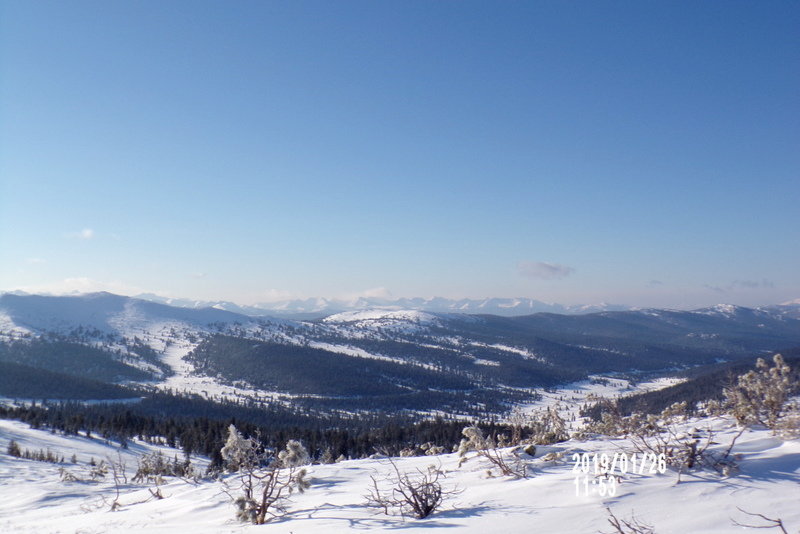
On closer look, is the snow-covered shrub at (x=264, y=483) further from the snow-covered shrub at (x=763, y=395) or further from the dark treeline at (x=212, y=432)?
the snow-covered shrub at (x=763, y=395)

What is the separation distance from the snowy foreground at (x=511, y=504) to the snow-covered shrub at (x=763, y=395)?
39cm

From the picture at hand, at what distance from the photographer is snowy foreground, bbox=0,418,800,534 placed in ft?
19.0

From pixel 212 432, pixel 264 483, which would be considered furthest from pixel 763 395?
pixel 212 432

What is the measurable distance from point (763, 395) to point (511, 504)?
685 cm

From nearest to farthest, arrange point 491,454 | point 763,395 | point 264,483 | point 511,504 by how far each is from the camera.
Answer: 1. point 511,504
2. point 264,483
3. point 763,395
4. point 491,454

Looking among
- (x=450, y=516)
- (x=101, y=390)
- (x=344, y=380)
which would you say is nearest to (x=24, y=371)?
(x=101, y=390)

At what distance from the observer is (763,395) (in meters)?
9.55

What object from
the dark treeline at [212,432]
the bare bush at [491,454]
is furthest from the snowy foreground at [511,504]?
the dark treeline at [212,432]

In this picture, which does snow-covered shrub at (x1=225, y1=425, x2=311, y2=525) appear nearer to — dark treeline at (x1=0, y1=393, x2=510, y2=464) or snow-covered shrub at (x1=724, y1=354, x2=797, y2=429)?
dark treeline at (x1=0, y1=393, x2=510, y2=464)

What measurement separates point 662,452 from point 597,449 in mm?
2583

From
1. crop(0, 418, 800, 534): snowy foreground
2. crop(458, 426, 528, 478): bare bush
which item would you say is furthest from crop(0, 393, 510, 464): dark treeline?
crop(0, 418, 800, 534): snowy foreground

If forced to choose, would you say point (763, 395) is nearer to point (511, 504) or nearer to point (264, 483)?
point (511, 504)

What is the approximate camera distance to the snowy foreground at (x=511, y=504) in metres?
5.79

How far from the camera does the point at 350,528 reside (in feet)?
21.2
